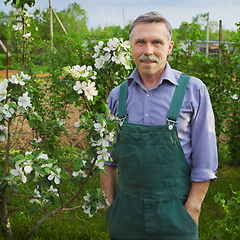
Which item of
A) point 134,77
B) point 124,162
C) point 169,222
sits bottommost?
point 169,222

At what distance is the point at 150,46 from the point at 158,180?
817 mm

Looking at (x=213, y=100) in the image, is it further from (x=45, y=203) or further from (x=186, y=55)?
(x=45, y=203)

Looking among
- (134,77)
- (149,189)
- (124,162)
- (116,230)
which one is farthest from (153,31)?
(116,230)

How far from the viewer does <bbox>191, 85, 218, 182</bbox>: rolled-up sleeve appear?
1562mm

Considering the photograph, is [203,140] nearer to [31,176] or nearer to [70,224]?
[31,176]

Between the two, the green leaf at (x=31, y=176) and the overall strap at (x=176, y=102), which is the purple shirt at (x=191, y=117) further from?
the green leaf at (x=31, y=176)

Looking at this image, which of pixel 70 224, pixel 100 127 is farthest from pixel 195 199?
pixel 70 224

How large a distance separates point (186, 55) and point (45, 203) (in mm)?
3448

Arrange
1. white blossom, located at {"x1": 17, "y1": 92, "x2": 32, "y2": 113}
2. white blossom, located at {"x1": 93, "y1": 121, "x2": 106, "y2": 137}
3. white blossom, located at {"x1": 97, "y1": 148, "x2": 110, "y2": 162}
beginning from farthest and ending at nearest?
white blossom, located at {"x1": 17, "y1": 92, "x2": 32, "y2": 113} → white blossom, located at {"x1": 97, "y1": 148, "x2": 110, "y2": 162} → white blossom, located at {"x1": 93, "y1": 121, "x2": 106, "y2": 137}

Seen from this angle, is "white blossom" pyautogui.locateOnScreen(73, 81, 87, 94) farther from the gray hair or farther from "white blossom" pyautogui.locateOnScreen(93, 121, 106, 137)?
the gray hair

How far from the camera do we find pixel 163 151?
5.10 ft

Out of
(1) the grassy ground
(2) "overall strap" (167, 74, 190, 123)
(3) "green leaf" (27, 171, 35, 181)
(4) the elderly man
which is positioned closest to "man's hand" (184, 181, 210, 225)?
(4) the elderly man

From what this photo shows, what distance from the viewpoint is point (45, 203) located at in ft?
6.74

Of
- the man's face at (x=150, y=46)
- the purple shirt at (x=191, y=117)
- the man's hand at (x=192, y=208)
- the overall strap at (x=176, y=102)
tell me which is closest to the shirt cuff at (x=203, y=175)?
the purple shirt at (x=191, y=117)
